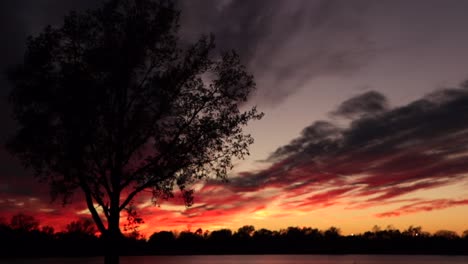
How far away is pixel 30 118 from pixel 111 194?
5.96m

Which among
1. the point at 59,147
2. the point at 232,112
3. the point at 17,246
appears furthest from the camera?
the point at 17,246

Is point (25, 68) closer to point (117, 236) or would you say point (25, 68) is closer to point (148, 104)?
point (148, 104)

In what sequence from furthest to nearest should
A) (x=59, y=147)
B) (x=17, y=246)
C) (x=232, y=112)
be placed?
(x=17, y=246), (x=232, y=112), (x=59, y=147)

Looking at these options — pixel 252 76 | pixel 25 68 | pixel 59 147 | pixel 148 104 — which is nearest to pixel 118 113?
pixel 148 104

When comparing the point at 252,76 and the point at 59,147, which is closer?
the point at 59,147

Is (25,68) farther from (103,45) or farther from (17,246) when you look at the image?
(17,246)

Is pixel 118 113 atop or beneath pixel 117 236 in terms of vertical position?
atop

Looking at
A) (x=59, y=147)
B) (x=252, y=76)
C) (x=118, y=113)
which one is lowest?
(x=59, y=147)

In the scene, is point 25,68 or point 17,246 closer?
point 25,68

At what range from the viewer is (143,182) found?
28.0 metres

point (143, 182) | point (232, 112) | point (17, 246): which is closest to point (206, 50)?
point (232, 112)

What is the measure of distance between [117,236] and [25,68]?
10466 millimetres

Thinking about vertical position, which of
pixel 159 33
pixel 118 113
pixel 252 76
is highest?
pixel 159 33

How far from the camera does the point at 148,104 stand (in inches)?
1109
